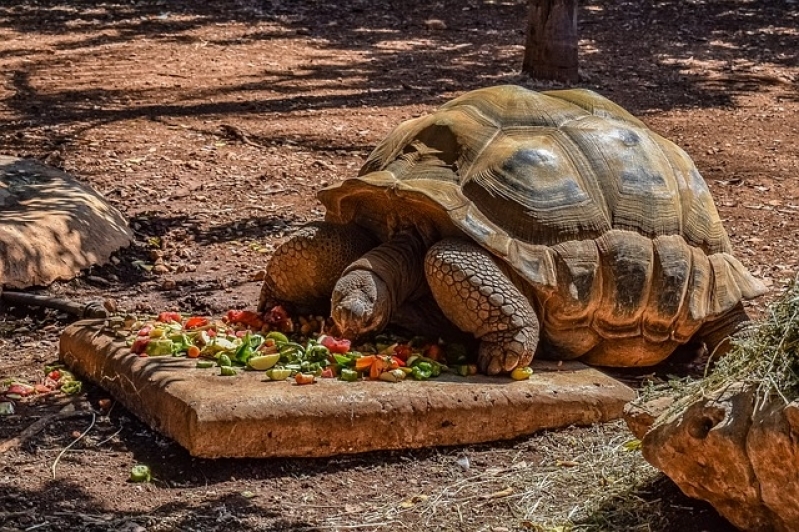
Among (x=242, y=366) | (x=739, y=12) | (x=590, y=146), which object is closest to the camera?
(x=242, y=366)

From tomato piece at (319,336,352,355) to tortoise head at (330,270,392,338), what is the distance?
2.1 inches

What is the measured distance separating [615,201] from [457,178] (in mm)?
696

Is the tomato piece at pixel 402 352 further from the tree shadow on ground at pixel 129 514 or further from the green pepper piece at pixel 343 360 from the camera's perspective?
the tree shadow on ground at pixel 129 514

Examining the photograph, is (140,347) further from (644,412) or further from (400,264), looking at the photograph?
(644,412)

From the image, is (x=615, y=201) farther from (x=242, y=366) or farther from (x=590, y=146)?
(x=242, y=366)

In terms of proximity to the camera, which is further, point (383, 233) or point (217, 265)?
point (217, 265)

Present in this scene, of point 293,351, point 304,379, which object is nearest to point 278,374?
point 304,379

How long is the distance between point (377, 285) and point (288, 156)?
428cm

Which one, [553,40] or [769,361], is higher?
[769,361]

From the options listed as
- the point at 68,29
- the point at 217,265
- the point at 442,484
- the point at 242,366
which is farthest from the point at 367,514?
the point at 68,29

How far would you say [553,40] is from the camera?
38.0 ft

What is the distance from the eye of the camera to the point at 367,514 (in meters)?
4.43

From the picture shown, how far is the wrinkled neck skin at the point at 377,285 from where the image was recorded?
17.0 ft

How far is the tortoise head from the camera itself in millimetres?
5172
